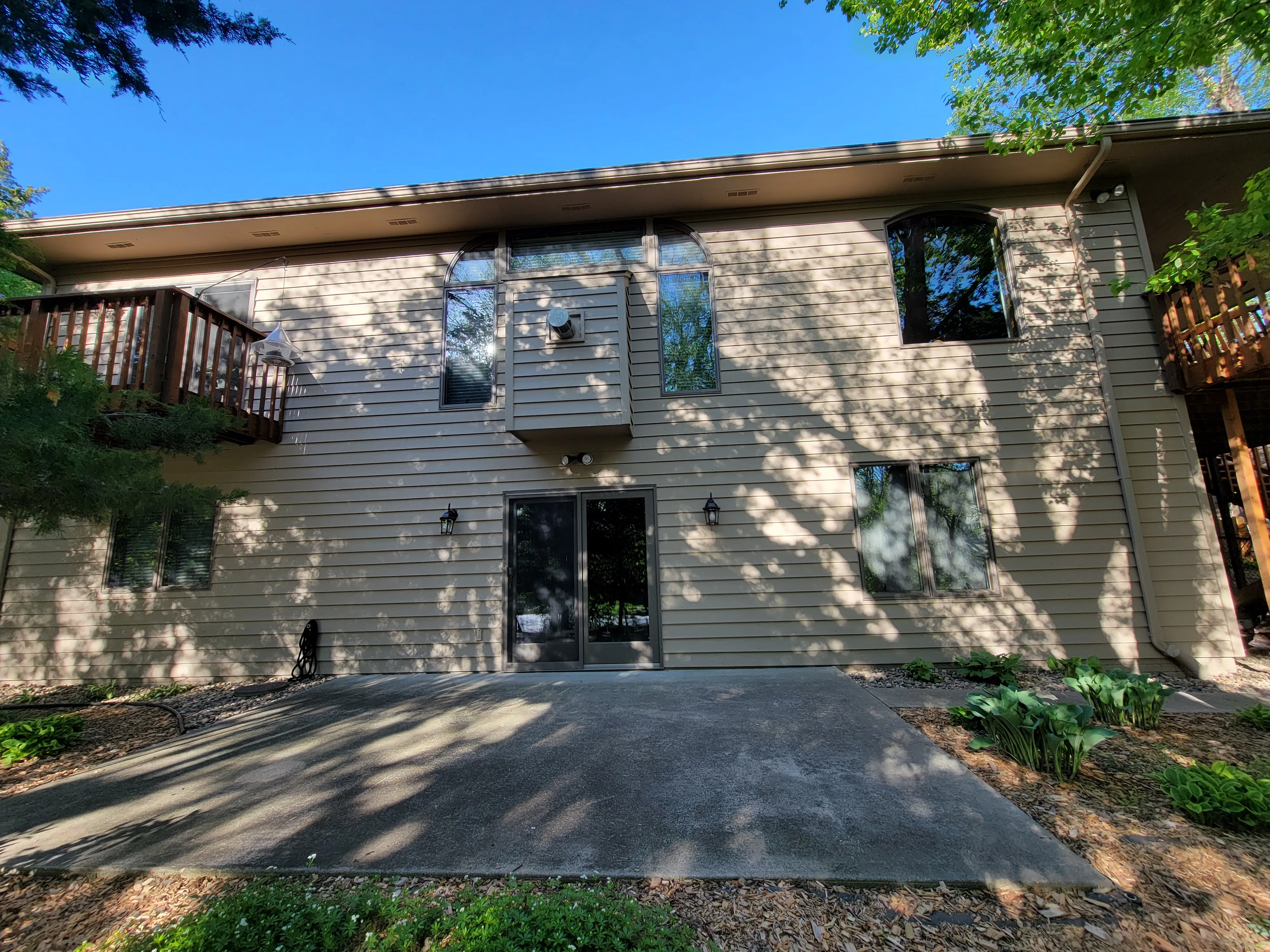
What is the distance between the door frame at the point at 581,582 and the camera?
5.78 m

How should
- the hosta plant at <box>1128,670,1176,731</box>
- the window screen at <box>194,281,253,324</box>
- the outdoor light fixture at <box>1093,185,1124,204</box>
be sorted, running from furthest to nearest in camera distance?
the window screen at <box>194,281,253,324</box>
the outdoor light fixture at <box>1093,185,1124,204</box>
the hosta plant at <box>1128,670,1176,731</box>

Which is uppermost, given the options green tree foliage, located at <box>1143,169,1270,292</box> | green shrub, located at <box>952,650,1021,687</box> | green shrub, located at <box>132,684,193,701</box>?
green tree foliage, located at <box>1143,169,1270,292</box>

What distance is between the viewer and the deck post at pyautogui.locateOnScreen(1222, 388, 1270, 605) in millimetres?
5219

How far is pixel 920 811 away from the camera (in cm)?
260

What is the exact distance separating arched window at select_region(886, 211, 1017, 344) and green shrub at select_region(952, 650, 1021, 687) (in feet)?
11.1

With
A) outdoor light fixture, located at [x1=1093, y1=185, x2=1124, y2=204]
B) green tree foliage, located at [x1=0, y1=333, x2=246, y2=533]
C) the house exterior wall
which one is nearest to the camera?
green tree foliage, located at [x1=0, y1=333, x2=246, y2=533]

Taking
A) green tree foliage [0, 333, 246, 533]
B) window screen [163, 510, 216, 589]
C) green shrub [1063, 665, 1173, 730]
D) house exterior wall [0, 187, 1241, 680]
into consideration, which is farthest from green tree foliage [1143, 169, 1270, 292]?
window screen [163, 510, 216, 589]

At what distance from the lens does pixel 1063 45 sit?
5035 mm

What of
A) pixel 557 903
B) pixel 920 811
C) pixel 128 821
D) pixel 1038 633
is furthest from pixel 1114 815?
pixel 128 821

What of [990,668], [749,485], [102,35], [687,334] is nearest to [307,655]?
[749,485]

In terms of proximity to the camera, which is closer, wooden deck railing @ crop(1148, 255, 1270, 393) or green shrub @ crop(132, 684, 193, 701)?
wooden deck railing @ crop(1148, 255, 1270, 393)

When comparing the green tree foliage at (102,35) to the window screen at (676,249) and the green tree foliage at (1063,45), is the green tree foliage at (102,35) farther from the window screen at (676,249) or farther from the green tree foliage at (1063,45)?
the green tree foliage at (1063,45)

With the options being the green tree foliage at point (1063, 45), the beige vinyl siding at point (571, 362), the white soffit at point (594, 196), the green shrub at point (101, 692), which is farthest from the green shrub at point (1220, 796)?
the green shrub at point (101, 692)

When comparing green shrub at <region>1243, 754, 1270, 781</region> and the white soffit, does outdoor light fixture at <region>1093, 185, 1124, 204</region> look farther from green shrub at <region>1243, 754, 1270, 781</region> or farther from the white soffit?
green shrub at <region>1243, 754, 1270, 781</region>
